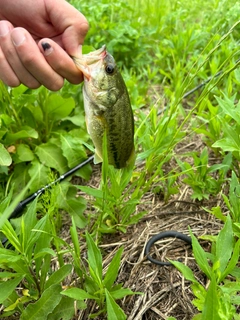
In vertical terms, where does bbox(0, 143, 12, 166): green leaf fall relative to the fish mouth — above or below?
below

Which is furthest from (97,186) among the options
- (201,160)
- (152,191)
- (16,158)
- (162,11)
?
(162,11)

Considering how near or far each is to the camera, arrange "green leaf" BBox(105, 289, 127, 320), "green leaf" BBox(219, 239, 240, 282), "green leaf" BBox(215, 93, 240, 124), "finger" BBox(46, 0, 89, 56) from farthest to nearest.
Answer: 1. "green leaf" BBox(215, 93, 240, 124)
2. "finger" BBox(46, 0, 89, 56)
3. "green leaf" BBox(219, 239, 240, 282)
4. "green leaf" BBox(105, 289, 127, 320)

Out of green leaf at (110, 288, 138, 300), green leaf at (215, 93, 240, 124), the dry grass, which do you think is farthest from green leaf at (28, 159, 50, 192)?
green leaf at (215, 93, 240, 124)

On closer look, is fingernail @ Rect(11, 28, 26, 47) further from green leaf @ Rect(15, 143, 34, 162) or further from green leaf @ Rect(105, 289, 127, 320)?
green leaf @ Rect(105, 289, 127, 320)

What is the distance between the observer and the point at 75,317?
1.52m

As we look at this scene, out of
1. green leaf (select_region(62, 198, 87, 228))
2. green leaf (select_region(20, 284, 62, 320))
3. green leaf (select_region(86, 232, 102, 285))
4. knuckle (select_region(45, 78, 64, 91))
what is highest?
knuckle (select_region(45, 78, 64, 91))

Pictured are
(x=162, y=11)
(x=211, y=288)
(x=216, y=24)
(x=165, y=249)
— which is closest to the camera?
(x=211, y=288)

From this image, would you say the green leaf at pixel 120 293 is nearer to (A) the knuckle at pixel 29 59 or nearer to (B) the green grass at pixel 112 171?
(B) the green grass at pixel 112 171

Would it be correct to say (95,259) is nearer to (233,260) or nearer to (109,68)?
(233,260)

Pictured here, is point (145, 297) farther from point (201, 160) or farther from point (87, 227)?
point (201, 160)

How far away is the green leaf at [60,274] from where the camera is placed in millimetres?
1437

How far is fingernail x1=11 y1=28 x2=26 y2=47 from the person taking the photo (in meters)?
1.48

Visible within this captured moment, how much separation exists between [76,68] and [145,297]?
1.00 meters

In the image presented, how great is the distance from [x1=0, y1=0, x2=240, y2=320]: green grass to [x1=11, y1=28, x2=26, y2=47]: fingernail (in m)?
0.60
